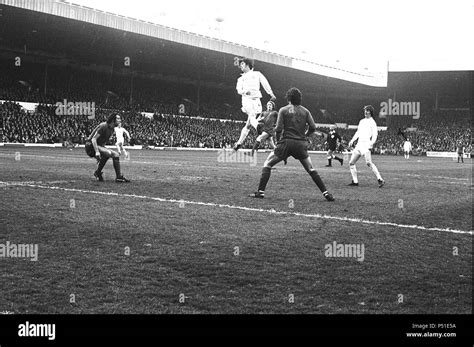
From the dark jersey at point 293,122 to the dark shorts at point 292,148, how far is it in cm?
8

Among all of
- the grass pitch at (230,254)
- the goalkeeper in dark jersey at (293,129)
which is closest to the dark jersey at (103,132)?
the grass pitch at (230,254)

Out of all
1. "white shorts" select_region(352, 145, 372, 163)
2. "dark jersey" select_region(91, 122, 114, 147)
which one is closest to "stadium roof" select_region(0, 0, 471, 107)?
"dark jersey" select_region(91, 122, 114, 147)

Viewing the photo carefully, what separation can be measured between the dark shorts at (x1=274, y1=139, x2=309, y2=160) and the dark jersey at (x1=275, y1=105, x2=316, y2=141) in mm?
79

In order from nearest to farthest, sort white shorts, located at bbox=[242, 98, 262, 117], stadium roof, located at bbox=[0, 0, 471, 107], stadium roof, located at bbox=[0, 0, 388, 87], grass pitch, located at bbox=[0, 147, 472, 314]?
1. grass pitch, located at bbox=[0, 147, 472, 314]
2. white shorts, located at bbox=[242, 98, 262, 117]
3. stadium roof, located at bbox=[0, 0, 388, 87]
4. stadium roof, located at bbox=[0, 0, 471, 107]

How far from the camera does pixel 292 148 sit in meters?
9.09

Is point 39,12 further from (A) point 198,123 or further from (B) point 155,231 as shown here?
(B) point 155,231

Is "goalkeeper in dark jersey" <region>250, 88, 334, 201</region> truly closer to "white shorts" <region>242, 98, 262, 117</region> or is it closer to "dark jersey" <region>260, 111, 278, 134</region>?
"white shorts" <region>242, 98, 262, 117</region>

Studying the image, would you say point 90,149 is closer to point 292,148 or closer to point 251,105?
point 292,148

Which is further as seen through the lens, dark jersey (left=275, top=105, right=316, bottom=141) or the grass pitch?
dark jersey (left=275, top=105, right=316, bottom=141)

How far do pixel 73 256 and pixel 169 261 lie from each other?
2.91 feet

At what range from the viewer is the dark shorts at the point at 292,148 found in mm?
9062

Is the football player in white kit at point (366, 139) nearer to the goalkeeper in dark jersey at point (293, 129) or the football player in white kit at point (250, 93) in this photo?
the football player in white kit at point (250, 93)

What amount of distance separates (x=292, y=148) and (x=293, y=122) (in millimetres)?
410

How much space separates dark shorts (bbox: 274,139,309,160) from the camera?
9.06 m
